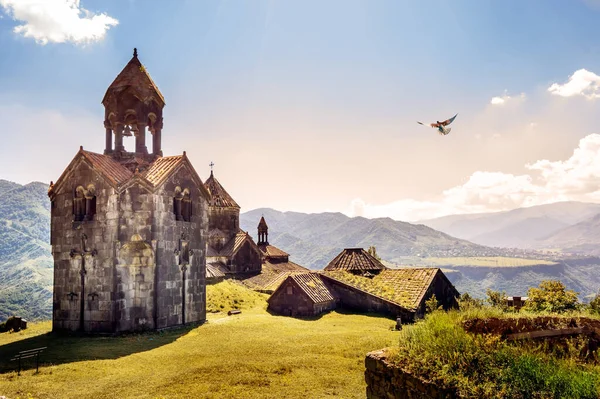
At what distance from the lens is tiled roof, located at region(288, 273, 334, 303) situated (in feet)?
81.9

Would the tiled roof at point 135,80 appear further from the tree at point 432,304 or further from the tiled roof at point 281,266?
the tiled roof at point 281,266

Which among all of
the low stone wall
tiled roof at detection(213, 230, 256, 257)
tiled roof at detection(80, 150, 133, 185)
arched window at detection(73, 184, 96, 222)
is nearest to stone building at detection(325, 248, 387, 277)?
tiled roof at detection(213, 230, 256, 257)

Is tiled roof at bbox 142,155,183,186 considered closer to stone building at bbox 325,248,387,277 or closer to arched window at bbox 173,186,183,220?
arched window at bbox 173,186,183,220

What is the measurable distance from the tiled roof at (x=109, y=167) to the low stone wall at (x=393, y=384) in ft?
48.8

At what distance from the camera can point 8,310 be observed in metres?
74.4

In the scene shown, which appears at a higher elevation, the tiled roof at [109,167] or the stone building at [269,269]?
the tiled roof at [109,167]

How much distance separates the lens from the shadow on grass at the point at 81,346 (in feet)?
48.8

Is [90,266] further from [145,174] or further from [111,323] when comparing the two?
[145,174]

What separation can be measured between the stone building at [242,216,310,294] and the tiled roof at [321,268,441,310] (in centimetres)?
1017

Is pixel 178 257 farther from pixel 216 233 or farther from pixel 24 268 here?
pixel 24 268

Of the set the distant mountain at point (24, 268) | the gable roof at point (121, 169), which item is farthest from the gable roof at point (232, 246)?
the distant mountain at point (24, 268)

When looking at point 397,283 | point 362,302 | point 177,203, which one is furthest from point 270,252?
point 177,203

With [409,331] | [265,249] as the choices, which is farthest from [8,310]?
[409,331]

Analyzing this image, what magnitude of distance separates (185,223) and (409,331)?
14616mm
